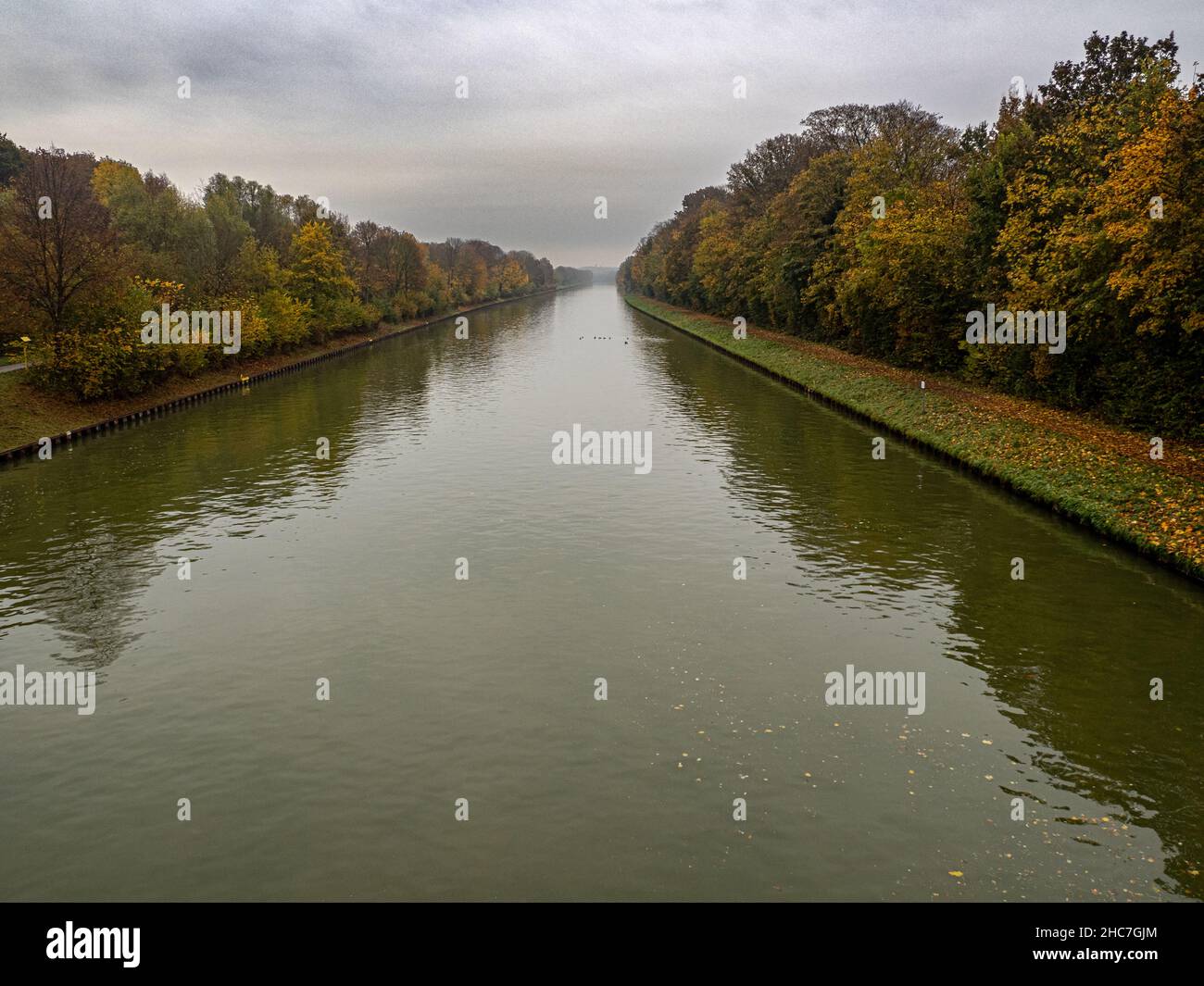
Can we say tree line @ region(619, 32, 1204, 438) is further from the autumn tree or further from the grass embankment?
the autumn tree

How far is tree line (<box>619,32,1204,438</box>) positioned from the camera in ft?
73.2

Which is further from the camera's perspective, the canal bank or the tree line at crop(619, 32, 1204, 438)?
the canal bank

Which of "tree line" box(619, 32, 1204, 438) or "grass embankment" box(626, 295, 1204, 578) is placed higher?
"tree line" box(619, 32, 1204, 438)

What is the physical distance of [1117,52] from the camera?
49031 millimetres

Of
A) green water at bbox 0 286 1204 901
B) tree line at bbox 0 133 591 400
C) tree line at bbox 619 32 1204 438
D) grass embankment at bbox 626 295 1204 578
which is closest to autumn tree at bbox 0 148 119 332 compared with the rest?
tree line at bbox 0 133 591 400

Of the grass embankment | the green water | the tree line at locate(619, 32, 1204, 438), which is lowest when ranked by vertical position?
the green water

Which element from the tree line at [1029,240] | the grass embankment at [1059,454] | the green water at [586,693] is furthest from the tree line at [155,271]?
the tree line at [1029,240]

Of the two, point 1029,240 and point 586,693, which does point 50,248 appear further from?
point 1029,240

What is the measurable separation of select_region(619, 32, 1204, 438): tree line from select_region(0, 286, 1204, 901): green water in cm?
737

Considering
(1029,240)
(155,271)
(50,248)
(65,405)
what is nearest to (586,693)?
(1029,240)

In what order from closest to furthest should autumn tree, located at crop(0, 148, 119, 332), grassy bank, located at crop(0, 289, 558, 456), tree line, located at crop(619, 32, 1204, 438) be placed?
tree line, located at crop(619, 32, 1204, 438) → grassy bank, located at crop(0, 289, 558, 456) → autumn tree, located at crop(0, 148, 119, 332)

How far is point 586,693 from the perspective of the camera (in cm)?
1236

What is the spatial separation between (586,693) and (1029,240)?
27.1m
